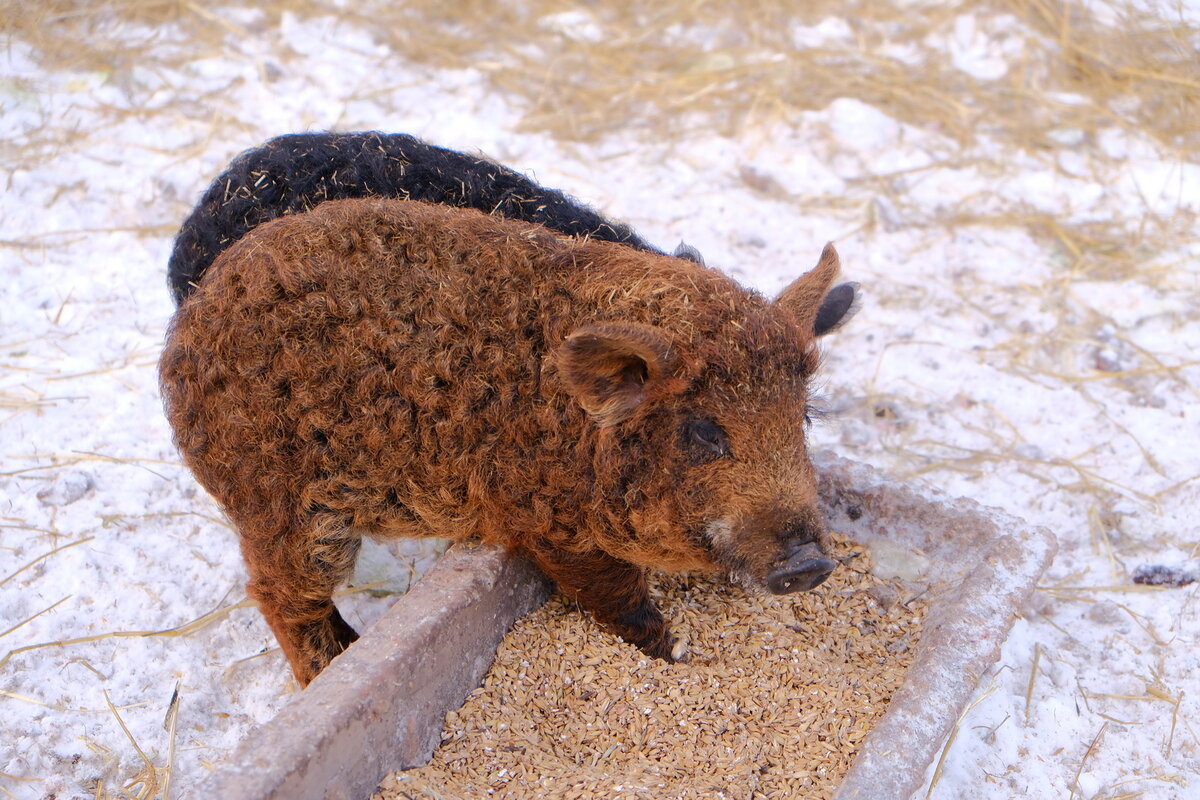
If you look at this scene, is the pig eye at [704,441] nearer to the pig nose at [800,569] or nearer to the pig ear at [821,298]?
the pig nose at [800,569]

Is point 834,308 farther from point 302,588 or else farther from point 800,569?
A: point 302,588

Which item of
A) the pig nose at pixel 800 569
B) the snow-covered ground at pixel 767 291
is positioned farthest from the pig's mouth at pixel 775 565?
the snow-covered ground at pixel 767 291

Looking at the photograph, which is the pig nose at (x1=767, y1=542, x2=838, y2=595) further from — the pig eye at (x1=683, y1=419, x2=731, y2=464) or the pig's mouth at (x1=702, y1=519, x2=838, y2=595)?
the pig eye at (x1=683, y1=419, x2=731, y2=464)

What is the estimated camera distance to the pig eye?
8.89 ft

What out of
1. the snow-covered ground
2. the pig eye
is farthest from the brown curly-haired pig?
the snow-covered ground

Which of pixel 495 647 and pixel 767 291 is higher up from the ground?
pixel 495 647

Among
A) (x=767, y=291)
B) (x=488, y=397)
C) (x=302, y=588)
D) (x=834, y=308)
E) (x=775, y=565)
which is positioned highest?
(x=834, y=308)

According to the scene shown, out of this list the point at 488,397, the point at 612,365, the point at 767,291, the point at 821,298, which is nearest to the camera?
the point at 612,365

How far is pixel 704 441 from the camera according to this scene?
8.91ft

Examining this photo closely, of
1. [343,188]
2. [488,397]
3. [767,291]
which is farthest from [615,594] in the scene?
[767,291]

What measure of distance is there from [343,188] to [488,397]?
91cm

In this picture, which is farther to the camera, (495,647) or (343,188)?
(343,188)

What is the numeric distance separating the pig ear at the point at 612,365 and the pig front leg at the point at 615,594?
0.48m

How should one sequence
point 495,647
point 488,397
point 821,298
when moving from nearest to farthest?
point 488,397 < point 821,298 < point 495,647
